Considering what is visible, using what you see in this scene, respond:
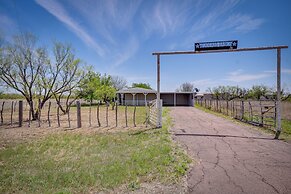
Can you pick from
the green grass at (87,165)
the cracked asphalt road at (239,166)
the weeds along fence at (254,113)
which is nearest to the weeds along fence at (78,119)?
the green grass at (87,165)

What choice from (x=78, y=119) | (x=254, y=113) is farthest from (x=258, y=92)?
(x=78, y=119)

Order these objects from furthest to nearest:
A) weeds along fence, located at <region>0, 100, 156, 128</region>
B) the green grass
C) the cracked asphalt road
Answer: weeds along fence, located at <region>0, 100, 156, 128</region>, the green grass, the cracked asphalt road

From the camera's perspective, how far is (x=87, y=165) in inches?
177

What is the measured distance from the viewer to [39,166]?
4598mm

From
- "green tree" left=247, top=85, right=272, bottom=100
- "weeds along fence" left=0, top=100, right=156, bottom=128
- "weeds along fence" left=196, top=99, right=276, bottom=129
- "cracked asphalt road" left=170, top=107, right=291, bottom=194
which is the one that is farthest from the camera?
"green tree" left=247, top=85, right=272, bottom=100

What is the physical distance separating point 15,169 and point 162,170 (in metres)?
3.84

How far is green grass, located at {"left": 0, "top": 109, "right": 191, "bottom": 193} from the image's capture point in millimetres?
3520

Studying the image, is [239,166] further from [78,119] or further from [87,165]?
[78,119]

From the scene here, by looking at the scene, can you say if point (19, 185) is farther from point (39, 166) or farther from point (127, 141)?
point (127, 141)

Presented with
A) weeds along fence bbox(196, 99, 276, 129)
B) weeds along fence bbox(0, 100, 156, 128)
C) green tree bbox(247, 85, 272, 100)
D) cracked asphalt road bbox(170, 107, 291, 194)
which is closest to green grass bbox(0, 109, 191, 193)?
cracked asphalt road bbox(170, 107, 291, 194)

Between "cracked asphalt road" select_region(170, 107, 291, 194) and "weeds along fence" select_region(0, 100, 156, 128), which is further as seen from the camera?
"weeds along fence" select_region(0, 100, 156, 128)

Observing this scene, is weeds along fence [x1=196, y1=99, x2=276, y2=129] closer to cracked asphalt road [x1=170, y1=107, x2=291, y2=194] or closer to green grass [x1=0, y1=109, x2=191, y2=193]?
cracked asphalt road [x1=170, y1=107, x2=291, y2=194]

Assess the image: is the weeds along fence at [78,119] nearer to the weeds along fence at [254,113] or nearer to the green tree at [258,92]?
the weeds along fence at [254,113]

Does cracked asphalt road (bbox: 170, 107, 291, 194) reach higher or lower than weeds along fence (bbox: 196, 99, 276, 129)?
lower
